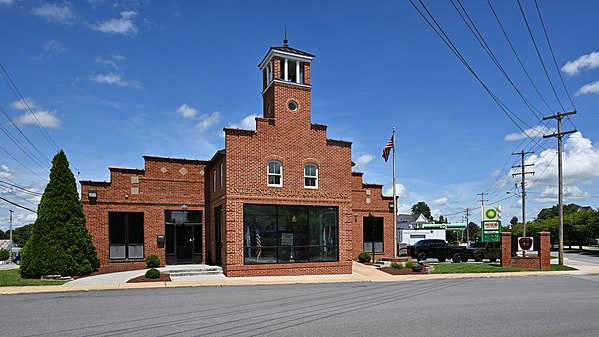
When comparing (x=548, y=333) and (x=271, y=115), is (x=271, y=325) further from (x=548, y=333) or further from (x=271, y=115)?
(x=271, y=115)

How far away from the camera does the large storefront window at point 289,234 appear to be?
21.9 meters

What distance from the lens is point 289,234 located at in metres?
22.6

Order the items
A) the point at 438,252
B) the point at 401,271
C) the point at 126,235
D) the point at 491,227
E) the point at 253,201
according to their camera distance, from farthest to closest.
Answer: the point at 438,252, the point at 491,227, the point at 401,271, the point at 126,235, the point at 253,201

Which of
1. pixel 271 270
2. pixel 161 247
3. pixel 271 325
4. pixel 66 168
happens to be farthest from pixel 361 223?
pixel 271 325

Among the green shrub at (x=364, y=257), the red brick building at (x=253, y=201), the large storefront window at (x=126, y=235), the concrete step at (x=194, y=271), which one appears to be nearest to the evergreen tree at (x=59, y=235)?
the large storefront window at (x=126, y=235)

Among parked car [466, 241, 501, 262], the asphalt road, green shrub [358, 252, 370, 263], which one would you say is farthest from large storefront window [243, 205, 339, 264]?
parked car [466, 241, 501, 262]

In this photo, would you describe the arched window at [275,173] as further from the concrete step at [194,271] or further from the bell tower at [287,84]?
the concrete step at [194,271]

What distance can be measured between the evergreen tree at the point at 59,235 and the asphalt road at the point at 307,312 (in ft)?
15.8

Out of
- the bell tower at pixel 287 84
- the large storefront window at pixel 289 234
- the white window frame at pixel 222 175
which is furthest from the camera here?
the bell tower at pixel 287 84

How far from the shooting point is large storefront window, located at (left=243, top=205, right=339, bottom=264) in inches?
861

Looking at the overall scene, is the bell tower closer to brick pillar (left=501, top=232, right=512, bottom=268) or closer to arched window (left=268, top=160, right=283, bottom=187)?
arched window (left=268, top=160, right=283, bottom=187)

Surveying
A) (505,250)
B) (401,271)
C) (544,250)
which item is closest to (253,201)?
(401,271)

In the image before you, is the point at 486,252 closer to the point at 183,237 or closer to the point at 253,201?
the point at 253,201

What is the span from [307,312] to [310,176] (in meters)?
11.9
